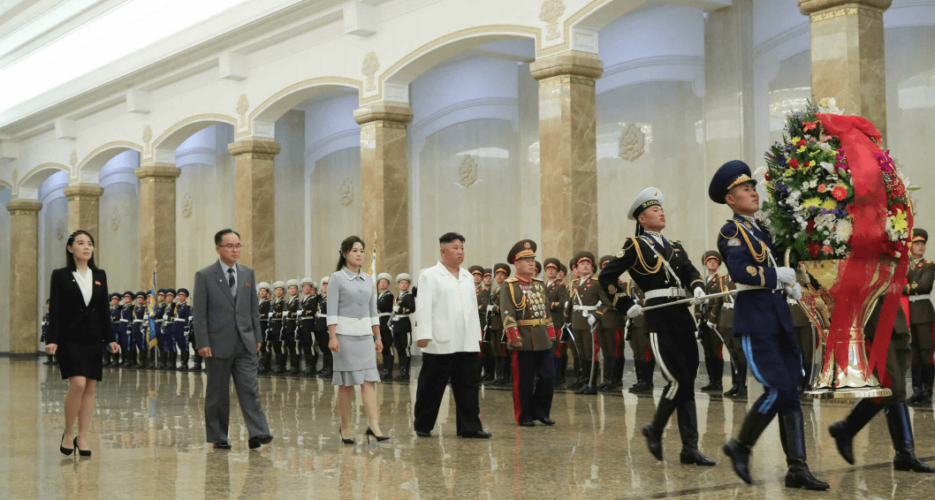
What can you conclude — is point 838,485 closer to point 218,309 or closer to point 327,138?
point 218,309

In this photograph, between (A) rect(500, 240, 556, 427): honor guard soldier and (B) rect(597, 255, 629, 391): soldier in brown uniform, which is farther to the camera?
(B) rect(597, 255, 629, 391): soldier in brown uniform

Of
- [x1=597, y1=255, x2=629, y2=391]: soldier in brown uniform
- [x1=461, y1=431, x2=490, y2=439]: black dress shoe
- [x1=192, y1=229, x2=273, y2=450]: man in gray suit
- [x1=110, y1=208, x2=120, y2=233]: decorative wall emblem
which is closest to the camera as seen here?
[x1=192, y1=229, x2=273, y2=450]: man in gray suit

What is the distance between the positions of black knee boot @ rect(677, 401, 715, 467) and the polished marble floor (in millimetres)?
93

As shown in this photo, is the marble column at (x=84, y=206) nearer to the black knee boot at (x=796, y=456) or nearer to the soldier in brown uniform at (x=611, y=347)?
the soldier in brown uniform at (x=611, y=347)

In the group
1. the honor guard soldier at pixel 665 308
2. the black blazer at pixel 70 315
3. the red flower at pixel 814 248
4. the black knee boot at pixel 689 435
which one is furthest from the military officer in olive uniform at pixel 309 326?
the red flower at pixel 814 248

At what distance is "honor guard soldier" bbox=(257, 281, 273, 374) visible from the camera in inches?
685

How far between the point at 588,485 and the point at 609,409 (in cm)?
403

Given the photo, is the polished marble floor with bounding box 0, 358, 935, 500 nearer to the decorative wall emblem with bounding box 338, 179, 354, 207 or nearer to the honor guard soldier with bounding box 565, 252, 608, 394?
the honor guard soldier with bounding box 565, 252, 608, 394

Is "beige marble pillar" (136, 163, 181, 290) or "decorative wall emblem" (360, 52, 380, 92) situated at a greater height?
"decorative wall emblem" (360, 52, 380, 92)

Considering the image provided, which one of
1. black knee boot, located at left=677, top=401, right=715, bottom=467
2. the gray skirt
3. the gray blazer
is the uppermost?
the gray blazer

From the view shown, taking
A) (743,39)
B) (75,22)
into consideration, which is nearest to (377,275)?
(743,39)

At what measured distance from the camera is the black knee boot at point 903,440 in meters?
5.42

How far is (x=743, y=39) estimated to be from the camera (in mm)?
14992

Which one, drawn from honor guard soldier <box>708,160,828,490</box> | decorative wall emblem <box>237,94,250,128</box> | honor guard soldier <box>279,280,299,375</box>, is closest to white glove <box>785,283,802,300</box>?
honor guard soldier <box>708,160,828,490</box>
